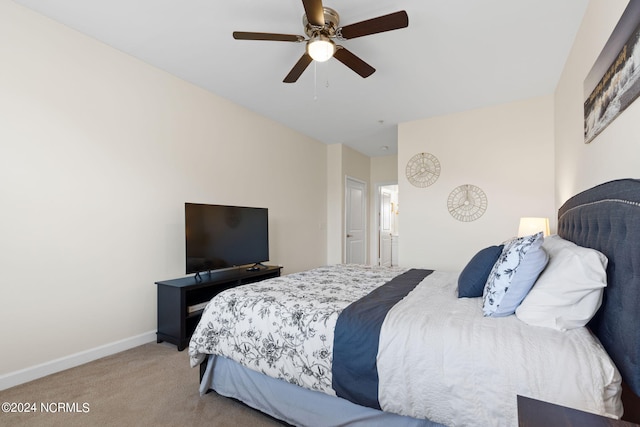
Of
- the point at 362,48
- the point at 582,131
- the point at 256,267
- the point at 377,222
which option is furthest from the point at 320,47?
the point at 377,222

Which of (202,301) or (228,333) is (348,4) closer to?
(228,333)

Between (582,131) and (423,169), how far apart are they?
208 cm

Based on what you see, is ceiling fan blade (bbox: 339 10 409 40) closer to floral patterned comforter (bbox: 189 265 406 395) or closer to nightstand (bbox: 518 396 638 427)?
floral patterned comforter (bbox: 189 265 406 395)

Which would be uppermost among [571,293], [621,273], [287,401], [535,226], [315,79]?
[315,79]

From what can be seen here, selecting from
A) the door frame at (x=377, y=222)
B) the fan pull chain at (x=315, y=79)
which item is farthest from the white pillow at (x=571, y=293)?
the door frame at (x=377, y=222)

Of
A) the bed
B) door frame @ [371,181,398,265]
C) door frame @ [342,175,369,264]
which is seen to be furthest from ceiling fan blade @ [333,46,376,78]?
door frame @ [371,181,398,265]

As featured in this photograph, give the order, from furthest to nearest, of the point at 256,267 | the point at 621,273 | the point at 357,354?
1. the point at 256,267
2. the point at 357,354
3. the point at 621,273

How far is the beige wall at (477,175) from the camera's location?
11.8ft

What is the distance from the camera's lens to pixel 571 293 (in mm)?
1205

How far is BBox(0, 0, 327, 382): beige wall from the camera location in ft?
6.98

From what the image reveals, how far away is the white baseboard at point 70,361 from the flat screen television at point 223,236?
75 cm

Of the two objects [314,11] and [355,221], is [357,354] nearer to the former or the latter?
[314,11]

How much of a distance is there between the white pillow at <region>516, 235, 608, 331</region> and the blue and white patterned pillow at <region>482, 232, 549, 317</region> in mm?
71

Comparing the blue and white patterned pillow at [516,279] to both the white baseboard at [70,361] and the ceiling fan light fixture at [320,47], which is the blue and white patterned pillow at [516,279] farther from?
the white baseboard at [70,361]
